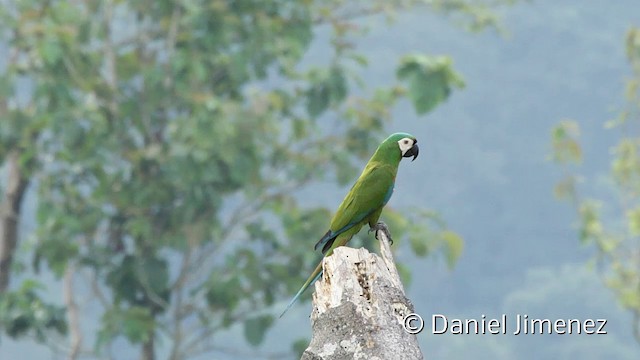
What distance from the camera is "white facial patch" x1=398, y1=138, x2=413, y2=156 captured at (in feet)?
18.9

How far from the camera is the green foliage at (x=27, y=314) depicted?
46.1 ft

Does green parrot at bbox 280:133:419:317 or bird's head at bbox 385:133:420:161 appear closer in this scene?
green parrot at bbox 280:133:419:317

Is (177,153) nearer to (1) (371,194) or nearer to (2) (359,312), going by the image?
(1) (371,194)

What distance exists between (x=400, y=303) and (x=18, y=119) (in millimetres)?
11232

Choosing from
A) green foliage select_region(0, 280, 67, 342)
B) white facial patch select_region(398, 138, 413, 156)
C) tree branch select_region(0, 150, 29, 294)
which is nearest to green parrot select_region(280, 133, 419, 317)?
white facial patch select_region(398, 138, 413, 156)

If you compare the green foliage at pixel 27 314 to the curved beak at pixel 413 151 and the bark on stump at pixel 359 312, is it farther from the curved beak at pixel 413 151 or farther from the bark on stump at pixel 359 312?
the bark on stump at pixel 359 312

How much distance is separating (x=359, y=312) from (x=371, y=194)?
4.68ft

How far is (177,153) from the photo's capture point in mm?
13805

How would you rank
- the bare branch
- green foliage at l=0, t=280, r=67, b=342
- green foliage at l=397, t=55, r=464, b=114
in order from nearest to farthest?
1. green foliage at l=397, t=55, r=464, b=114
2. green foliage at l=0, t=280, r=67, b=342
3. the bare branch

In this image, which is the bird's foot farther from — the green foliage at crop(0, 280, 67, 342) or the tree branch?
the tree branch

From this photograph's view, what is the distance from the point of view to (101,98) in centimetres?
1506

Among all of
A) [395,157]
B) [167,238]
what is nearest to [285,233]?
[167,238]

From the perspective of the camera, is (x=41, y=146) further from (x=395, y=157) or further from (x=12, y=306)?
(x=395, y=157)

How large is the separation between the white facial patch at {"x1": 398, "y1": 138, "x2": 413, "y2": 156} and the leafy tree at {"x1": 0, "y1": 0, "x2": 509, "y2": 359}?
7.83 meters
